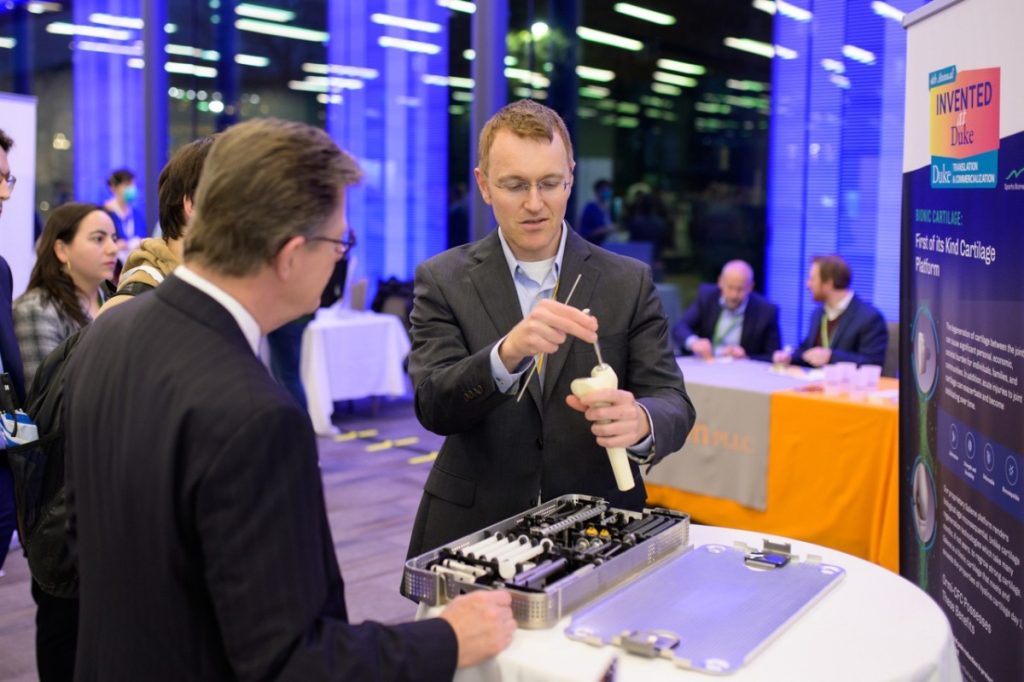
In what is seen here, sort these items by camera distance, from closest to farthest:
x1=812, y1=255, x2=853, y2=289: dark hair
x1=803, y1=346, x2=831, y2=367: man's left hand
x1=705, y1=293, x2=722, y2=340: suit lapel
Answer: x1=803, y1=346, x2=831, y2=367: man's left hand → x1=812, y1=255, x2=853, y2=289: dark hair → x1=705, y1=293, x2=722, y2=340: suit lapel

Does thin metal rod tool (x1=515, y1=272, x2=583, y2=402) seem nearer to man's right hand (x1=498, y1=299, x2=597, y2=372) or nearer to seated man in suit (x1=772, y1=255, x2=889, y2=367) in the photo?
man's right hand (x1=498, y1=299, x2=597, y2=372)

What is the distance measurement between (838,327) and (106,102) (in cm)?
917

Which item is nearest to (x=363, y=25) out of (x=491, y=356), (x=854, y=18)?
(x=854, y=18)

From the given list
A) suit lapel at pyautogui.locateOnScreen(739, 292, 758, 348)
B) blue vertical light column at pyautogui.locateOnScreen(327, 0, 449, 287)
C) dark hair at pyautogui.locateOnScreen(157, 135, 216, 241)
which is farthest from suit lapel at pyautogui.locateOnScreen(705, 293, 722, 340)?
dark hair at pyautogui.locateOnScreen(157, 135, 216, 241)

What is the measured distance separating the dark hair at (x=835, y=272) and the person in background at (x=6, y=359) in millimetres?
3893

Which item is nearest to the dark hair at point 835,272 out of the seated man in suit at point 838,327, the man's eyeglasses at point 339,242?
the seated man in suit at point 838,327

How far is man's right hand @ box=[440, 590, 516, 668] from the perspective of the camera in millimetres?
1313

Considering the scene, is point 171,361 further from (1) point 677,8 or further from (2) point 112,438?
(1) point 677,8

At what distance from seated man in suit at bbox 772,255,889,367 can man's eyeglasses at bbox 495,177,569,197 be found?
3.57m

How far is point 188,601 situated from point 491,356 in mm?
717

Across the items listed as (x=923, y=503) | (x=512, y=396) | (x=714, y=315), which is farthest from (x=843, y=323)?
(x=512, y=396)

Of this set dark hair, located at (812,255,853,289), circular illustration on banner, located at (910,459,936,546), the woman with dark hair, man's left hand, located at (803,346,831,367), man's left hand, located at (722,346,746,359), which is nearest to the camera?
circular illustration on banner, located at (910,459,936,546)

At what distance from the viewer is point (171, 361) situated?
1200 mm

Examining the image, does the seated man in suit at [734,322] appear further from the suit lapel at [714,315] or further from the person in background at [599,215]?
the person in background at [599,215]
